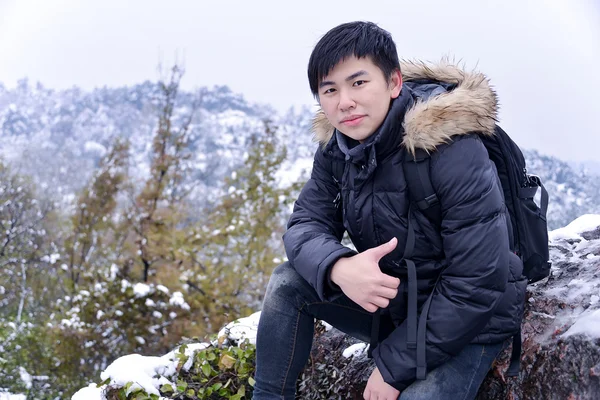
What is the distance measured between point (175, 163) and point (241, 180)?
1.54 m

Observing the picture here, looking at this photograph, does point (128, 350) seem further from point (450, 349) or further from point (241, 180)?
point (450, 349)

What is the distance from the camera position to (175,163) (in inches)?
448

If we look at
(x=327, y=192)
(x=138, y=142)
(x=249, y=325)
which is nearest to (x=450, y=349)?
(x=327, y=192)

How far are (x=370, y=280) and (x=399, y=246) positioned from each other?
20 cm

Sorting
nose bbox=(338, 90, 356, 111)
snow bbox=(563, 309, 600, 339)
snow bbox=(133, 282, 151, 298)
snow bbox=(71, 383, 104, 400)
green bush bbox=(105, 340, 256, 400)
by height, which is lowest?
snow bbox=(133, 282, 151, 298)

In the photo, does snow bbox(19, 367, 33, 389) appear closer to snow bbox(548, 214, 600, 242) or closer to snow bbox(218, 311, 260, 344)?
snow bbox(218, 311, 260, 344)

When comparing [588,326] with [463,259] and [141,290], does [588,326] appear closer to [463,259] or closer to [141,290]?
[463,259]

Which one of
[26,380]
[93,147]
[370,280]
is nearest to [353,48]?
[370,280]

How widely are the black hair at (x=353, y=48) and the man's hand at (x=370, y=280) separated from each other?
651 mm

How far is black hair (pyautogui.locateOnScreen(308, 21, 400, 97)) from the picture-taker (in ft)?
6.07

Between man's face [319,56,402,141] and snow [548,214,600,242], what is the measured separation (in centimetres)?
159

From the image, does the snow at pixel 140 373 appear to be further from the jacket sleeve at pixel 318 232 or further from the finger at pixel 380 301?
the finger at pixel 380 301

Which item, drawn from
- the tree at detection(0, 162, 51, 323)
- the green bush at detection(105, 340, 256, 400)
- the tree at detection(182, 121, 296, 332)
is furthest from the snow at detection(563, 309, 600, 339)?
the tree at detection(0, 162, 51, 323)

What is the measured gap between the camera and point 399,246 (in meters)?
1.84
